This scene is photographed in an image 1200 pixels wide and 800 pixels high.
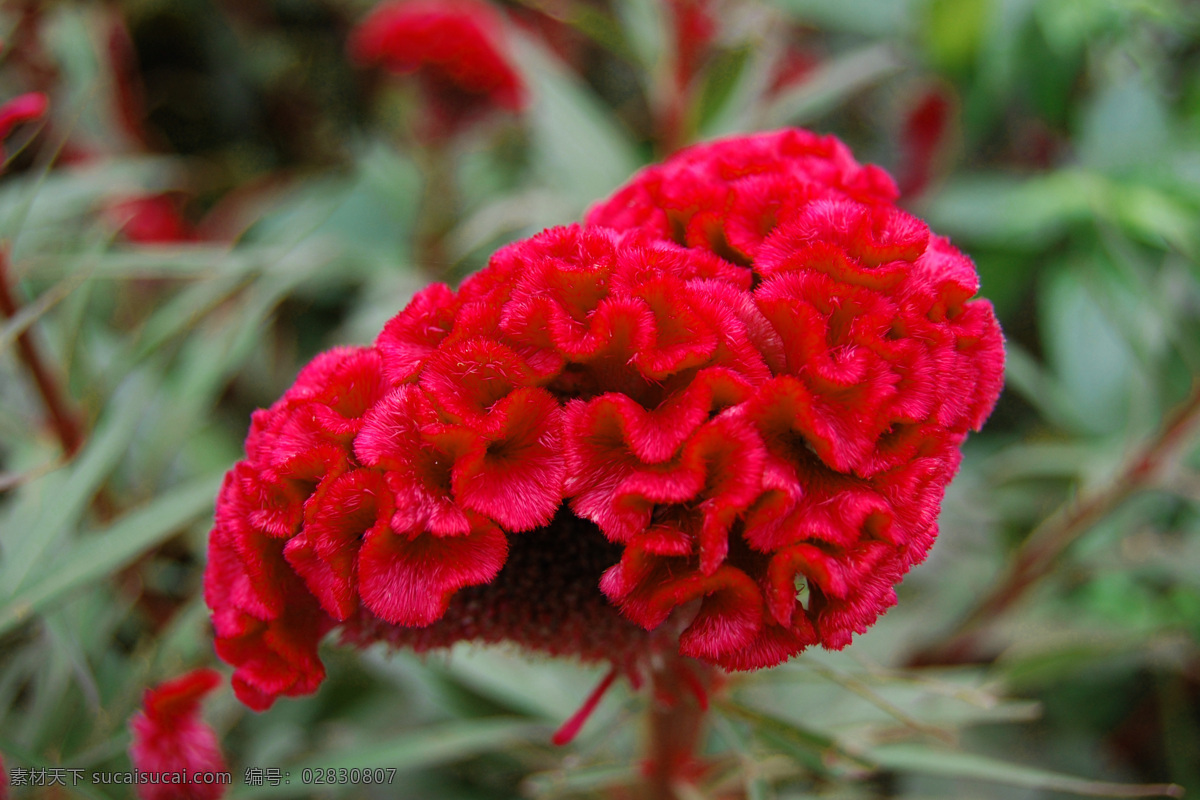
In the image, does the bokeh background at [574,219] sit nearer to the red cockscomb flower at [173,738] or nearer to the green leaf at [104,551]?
the green leaf at [104,551]

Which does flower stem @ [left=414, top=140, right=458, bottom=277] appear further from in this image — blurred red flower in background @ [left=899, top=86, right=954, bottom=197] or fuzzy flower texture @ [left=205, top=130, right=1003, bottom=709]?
fuzzy flower texture @ [left=205, top=130, right=1003, bottom=709]

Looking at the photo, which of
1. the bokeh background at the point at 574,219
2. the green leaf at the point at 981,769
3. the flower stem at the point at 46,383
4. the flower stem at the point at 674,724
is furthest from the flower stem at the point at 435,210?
the green leaf at the point at 981,769

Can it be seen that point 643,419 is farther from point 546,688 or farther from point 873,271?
point 546,688

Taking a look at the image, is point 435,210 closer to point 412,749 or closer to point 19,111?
point 19,111

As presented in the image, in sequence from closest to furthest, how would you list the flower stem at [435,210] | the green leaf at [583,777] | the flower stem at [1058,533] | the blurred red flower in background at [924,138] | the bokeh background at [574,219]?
the green leaf at [583,777], the bokeh background at [574,219], the flower stem at [1058,533], the blurred red flower in background at [924,138], the flower stem at [435,210]

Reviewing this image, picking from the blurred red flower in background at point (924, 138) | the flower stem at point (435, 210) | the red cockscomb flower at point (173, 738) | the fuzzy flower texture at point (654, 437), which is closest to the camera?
the fuzzy flower texture at point (654, 437)

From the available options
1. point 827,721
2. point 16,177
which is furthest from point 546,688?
point 16,177
